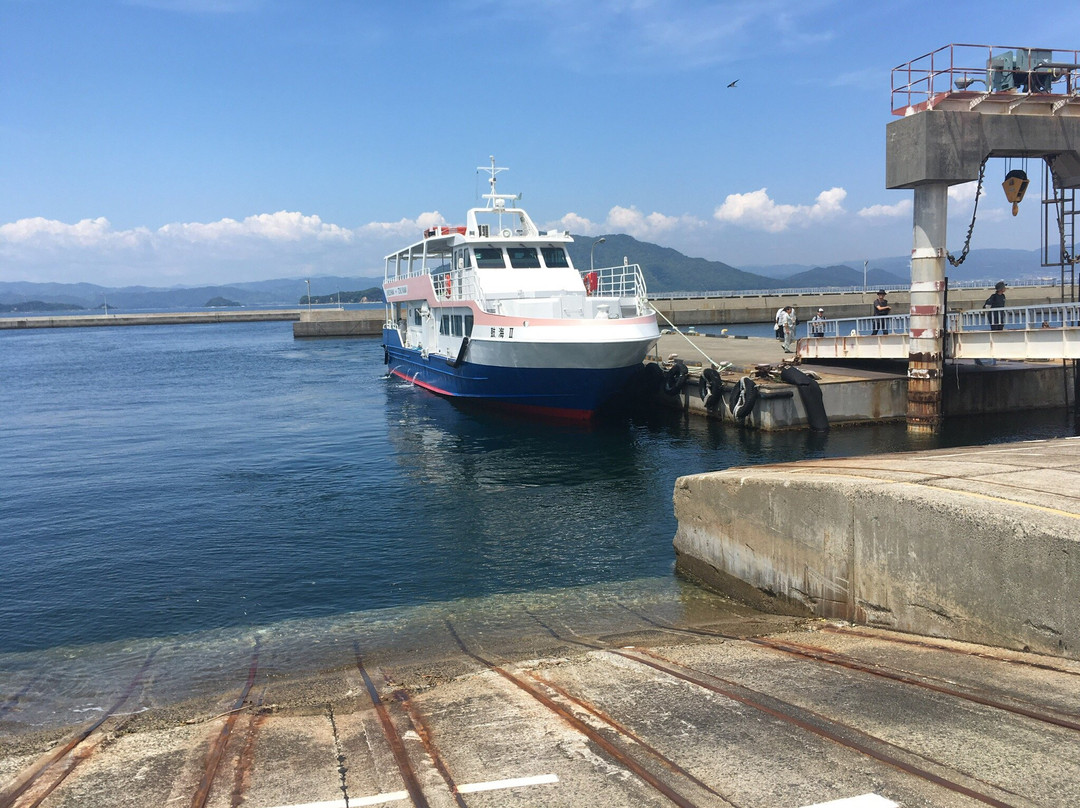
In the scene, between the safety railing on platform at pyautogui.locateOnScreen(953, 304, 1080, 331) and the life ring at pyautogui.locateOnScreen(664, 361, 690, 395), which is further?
the life ring at pyautogui.locateOnScreen(664, 361, 690, 395)

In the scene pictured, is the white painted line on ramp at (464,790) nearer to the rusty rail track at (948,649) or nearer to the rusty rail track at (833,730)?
the rusty rail track at (833,730)

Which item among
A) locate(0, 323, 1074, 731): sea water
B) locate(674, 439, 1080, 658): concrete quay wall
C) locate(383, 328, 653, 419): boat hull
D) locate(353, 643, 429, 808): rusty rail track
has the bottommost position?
locate(0, 323, 1074, 731): sea water

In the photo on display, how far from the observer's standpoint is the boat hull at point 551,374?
928 inches

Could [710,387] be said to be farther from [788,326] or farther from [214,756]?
[214,756]

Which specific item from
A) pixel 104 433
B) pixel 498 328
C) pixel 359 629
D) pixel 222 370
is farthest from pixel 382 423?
pixel 222 370

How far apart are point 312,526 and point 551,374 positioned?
35.5ft

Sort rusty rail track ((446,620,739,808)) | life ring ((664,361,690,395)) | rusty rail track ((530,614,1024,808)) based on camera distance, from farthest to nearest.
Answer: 1. life ring ((664,361,690,395))
2. rusty rail track ((446,620,739,808))
3. rusty rail track ((530,614,1024,808))

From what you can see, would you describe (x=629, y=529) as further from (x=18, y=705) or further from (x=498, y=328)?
(x=498, y=328)

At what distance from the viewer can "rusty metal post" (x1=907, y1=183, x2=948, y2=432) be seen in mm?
20469

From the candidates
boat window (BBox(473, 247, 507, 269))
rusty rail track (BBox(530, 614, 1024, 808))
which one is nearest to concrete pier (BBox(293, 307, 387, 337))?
boat window (BBox(473, 247, 507, 269))

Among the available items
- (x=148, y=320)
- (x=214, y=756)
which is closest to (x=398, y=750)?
(x=214, y=756)

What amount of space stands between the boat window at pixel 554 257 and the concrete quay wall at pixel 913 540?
18203 mm

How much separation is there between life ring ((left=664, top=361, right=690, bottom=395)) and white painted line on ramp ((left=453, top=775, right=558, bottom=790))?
22524 mm

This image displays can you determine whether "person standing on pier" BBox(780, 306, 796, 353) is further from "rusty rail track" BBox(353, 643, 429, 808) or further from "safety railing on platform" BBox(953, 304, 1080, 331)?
"rusty rail track" BBox(353, 643, 429, 808)
